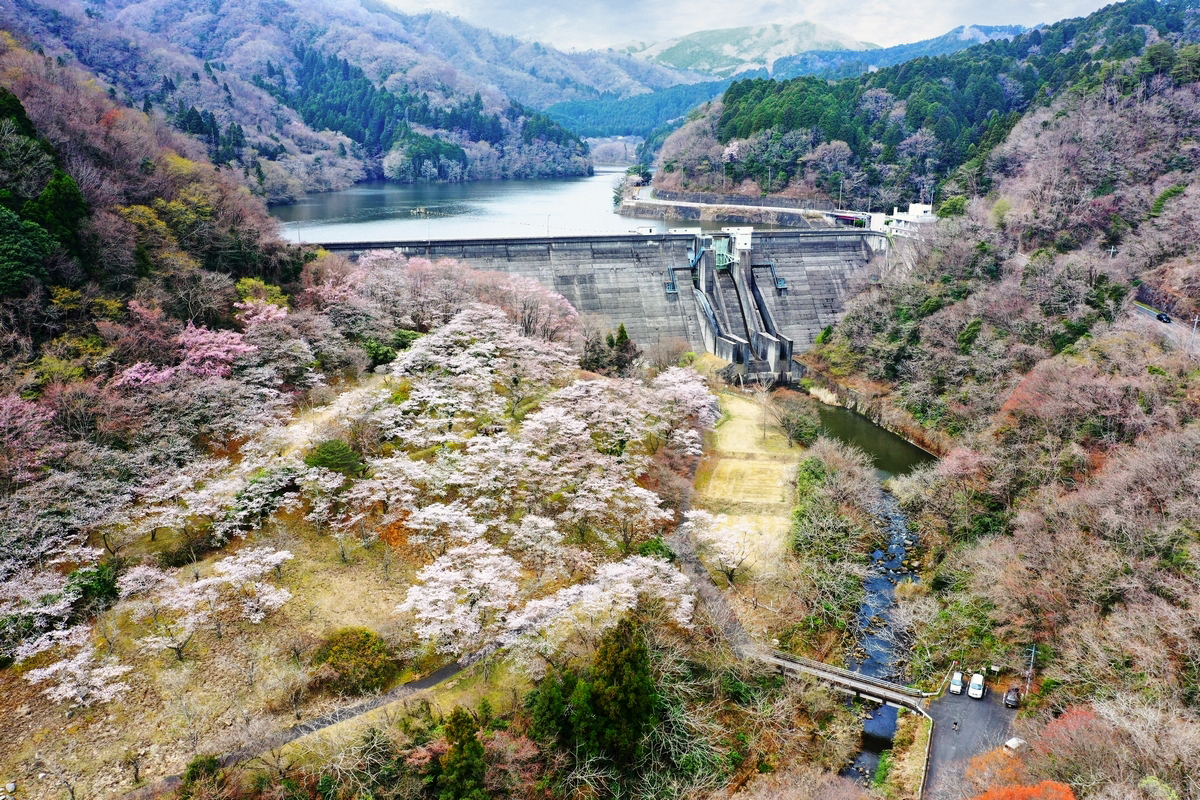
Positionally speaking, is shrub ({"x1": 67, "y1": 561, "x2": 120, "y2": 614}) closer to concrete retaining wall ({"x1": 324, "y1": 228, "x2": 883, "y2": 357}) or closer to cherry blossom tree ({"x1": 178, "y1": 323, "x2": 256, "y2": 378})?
cherry blossom tree ({"x1": 178, "y1": 323, "x2": 256, "y2": 378})

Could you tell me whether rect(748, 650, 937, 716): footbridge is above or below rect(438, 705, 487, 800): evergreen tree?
below

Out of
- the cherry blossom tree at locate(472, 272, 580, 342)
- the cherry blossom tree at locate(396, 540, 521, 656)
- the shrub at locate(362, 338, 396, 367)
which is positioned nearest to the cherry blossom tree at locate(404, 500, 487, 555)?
the cherry blossom tree at locate(396, 540, 521, 656)

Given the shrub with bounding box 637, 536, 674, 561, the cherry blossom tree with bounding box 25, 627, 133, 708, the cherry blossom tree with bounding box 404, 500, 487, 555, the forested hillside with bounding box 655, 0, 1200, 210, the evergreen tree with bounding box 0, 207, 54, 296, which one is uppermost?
the forested hillside with bounding box 655, 0, 1200, 210

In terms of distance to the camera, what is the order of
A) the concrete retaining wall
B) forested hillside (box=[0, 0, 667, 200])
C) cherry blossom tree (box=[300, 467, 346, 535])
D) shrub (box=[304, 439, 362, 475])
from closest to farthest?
cherry blossom tree (box=[300, 467, 346, 535]) → shrub (box=[304, 439, 362, 475]) → the concrete retaining wall → forested hillside (box=[0, 0, 667, 200])

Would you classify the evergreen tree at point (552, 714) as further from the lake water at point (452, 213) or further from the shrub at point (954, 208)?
the shrub at point (954, 208)

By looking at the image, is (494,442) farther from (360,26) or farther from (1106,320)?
(360,26)

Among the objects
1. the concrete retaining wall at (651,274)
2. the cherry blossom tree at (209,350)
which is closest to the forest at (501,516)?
the cherry blossom tree at (209,350)
